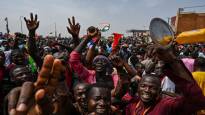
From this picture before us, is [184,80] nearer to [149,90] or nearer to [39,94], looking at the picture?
[149,90]

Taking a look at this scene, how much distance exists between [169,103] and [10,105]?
1.23 m

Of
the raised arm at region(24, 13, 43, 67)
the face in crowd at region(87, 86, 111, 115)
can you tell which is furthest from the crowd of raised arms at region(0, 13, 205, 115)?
the raised arm at region(24, 13, 43, 67)

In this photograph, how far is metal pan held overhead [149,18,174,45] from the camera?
2.94 metres

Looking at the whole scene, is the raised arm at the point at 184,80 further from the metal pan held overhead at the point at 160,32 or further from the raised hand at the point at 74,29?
the raised hand at the point at 74,29

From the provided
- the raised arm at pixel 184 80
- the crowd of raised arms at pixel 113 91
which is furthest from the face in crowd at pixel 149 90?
the raised arm at pixel 184 80

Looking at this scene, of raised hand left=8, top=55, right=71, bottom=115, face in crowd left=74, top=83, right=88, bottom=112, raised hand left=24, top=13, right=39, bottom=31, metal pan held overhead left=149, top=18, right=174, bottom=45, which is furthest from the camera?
raised hand left=24, top=13, right=39, bottom=31

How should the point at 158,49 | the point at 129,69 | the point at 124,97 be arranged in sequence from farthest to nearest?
the point at 129,69, the point at 124,97, the point at 158,49

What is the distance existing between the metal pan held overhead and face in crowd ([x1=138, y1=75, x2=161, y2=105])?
0.37 m

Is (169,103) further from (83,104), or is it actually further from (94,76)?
(94,76)

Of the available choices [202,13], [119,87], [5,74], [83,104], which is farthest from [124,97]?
[202,13]

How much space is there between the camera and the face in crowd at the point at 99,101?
3.03m

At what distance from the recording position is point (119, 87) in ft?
13.1

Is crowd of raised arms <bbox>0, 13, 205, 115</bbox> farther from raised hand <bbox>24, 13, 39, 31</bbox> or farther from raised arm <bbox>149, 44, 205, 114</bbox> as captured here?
raised hand <bbox>24, 13, 39, 31</bbox>

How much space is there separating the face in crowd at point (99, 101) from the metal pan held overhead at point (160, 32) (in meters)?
0.60
